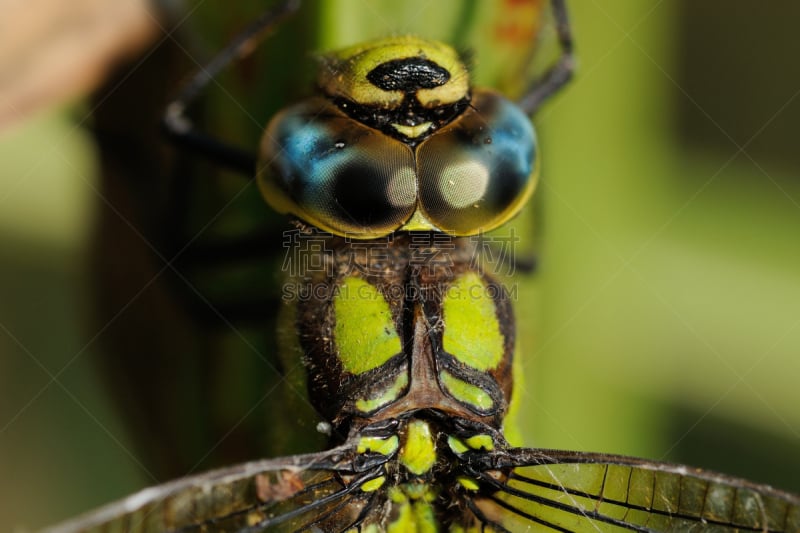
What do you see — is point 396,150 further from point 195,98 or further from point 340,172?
point 195,98

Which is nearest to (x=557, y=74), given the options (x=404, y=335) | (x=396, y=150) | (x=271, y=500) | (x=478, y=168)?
(x=478, y=168)

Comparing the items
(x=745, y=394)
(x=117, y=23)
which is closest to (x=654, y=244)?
(x=745, y=394)

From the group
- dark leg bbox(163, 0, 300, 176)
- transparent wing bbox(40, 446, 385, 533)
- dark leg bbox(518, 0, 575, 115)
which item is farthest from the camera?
dark leg bbox(518, 0, 575, 115)

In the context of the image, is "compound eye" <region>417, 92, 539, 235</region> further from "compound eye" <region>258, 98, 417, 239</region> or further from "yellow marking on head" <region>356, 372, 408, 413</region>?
"yellow marking on head" <region>356, 372, 408, 413</region>

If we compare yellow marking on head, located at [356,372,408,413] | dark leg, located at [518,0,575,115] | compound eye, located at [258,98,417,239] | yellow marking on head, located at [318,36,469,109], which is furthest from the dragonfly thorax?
dark leg, located at [518,0,575,115]

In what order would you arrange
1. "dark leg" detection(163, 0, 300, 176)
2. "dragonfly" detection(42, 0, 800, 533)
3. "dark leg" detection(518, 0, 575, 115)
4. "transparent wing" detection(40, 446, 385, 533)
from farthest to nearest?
"dark leg" detection(518, 0, 575, 115)
"dark leg" detection(163, 0, 300, 176)
"dragonfly" detection(42, 0, 800, 533)
"transparent wing" detection(40, 446, 385, 533)

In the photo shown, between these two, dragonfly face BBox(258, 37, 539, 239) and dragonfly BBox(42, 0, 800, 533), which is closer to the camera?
dragonfly BBox(42, 0, 800, 533)
